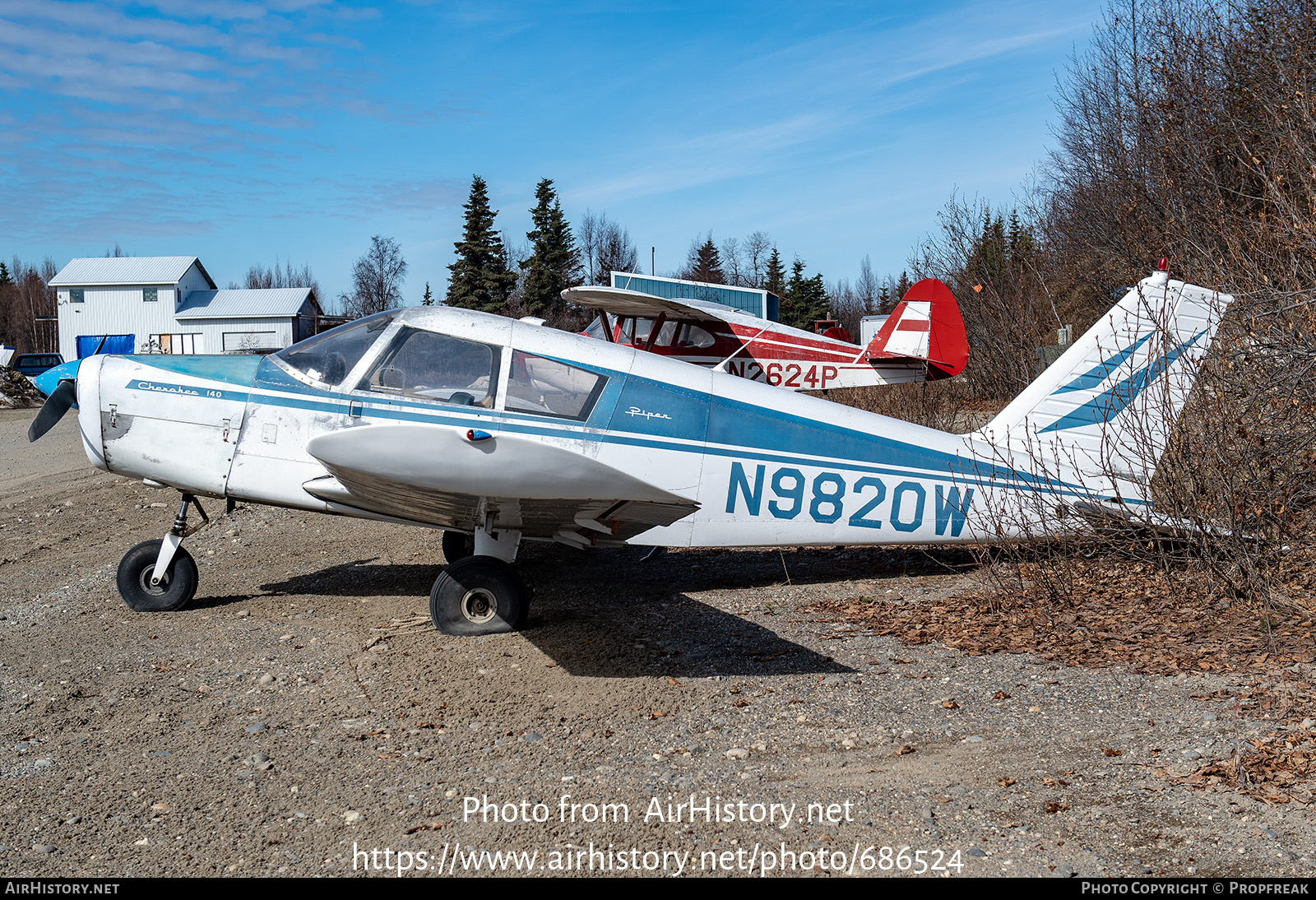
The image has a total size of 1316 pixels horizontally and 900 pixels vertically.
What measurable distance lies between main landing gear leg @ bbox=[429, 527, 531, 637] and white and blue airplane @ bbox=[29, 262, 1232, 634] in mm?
12

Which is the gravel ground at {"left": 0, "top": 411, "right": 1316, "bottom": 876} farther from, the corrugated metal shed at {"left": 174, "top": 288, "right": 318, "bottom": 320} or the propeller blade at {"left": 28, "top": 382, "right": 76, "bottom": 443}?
the corrugated metal shed at {"left": 174, "top": 288, "right": 318, "bottom": 320}

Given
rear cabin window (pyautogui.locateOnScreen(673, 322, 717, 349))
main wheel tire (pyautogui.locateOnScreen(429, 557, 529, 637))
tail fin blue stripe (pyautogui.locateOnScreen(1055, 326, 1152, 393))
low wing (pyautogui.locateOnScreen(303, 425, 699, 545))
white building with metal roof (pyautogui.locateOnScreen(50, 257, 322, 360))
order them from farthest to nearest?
white building with metal roof (pyautogui.locateOnScreen(50, 257, 322, 360))
rear cabin window (pyautogui.locateOnScreen(673, 322, 717, 349))
tail fin blue stripe (pyautogui.locateOnScreen(1055, 326, 1152, 393))
main wheel tire (pyautogui.locateOnScreen(429, 557, 529, 637))
low wing (pyautogui.locateOnScreen(303, 425, 699, 545))

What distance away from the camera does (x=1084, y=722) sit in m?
3.93

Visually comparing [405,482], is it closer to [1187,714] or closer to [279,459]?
[279,459]

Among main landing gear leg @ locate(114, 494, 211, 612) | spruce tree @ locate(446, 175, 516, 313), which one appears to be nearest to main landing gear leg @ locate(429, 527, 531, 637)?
main landing gear leg @ locate(114, 494, 211, 612)

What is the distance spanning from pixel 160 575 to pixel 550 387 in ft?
9.95

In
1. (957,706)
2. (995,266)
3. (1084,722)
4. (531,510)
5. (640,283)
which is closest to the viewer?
(1084,722)

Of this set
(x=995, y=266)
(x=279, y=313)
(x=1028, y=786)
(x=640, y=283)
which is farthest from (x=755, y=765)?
(x=279, y=313)

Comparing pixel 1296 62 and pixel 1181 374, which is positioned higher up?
pixel 1296 62

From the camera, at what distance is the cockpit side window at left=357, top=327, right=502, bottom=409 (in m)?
5.55

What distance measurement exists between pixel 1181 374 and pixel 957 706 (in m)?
2.99

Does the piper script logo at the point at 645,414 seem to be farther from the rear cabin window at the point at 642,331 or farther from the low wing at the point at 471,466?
the rear cabin window at the point at 642,331

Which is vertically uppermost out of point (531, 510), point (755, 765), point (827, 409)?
point (827, 409)

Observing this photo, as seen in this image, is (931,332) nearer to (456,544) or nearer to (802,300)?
(456,544)
